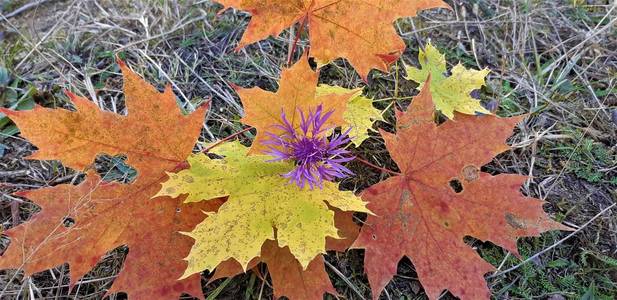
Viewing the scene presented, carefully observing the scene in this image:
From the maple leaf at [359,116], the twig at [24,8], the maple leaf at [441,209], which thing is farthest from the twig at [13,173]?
the maple leaf at [441,209]

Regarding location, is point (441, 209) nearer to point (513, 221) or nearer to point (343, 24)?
point (513, 221)

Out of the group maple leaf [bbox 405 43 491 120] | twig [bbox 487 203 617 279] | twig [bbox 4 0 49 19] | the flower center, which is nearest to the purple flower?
the flower center

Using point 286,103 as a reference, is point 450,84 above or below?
below

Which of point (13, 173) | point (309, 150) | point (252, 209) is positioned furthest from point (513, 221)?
point (13, 173)

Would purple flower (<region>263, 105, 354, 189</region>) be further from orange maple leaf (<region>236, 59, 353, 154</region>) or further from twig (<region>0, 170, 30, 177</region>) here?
twig (<region>0, 170, 30, 177</region>)

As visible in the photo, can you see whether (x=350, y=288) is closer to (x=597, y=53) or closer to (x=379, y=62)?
(x=379, y=62)

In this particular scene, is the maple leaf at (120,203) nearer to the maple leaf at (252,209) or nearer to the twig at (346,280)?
the maple leaf at (252,209)
